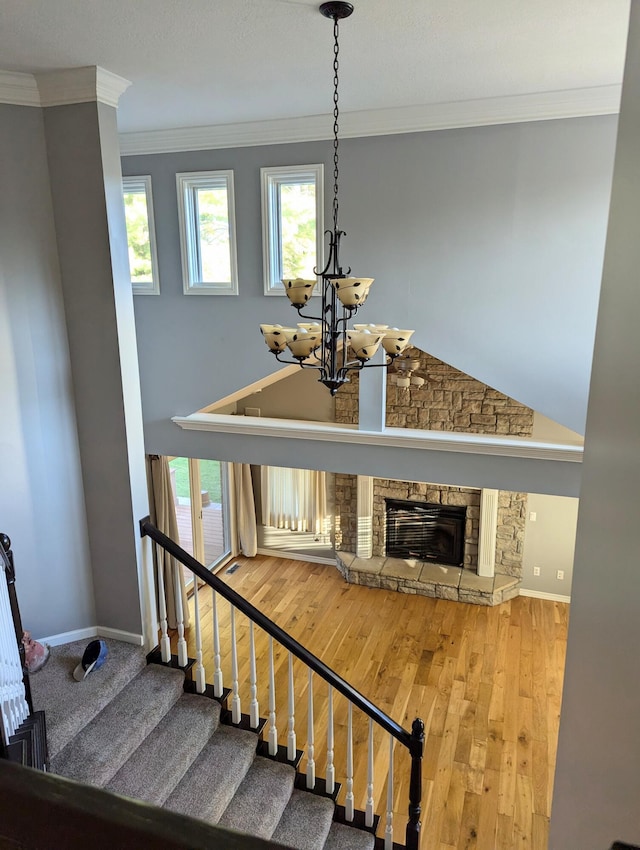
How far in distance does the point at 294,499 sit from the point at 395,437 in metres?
4.06

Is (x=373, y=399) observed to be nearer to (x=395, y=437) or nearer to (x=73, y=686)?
(x=395, y=437)

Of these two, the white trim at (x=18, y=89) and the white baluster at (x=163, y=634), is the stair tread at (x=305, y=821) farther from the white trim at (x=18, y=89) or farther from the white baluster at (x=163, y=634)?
the white trim at (x=18, y=89)

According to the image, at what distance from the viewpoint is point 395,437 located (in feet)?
14.8

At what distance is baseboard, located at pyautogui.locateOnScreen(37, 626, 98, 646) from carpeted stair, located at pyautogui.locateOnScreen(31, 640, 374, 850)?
0.22 feet

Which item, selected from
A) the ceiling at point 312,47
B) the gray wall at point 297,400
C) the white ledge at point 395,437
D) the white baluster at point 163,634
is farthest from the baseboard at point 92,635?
the gray wall at point 297,400

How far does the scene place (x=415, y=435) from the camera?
14.6ft

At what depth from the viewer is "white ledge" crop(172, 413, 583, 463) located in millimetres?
4160

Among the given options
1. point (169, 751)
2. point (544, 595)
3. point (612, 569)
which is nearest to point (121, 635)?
point (169, 751)

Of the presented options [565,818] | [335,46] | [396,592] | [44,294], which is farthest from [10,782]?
[396,592]

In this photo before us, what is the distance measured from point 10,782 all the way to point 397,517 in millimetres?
7715

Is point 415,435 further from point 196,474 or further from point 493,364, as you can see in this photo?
point 196,474

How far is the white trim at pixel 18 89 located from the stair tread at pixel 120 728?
319 centimetres

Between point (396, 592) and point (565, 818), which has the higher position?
point (565, 818)

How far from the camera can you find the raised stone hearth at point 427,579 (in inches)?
284
